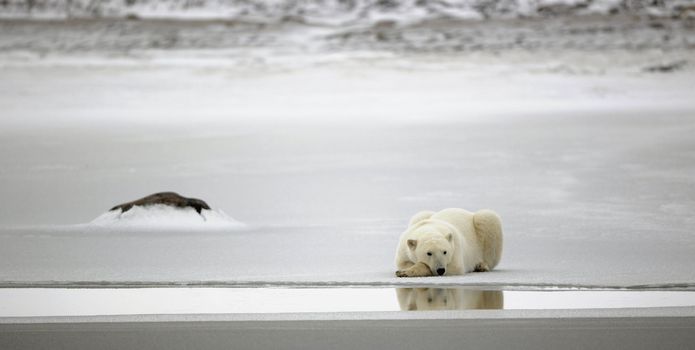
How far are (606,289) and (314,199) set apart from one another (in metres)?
3.37

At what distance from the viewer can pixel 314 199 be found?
7.13 m

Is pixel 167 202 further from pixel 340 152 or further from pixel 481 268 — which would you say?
pixel 340 152

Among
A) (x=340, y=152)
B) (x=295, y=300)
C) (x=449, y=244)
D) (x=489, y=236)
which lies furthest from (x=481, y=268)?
(x=340, y=152)

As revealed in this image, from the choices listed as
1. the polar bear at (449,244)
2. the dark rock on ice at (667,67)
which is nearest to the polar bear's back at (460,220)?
the polar bear at (449,244)

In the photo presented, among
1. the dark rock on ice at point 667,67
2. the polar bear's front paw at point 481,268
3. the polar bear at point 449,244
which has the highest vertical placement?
the dark rock on ice at point 667,67


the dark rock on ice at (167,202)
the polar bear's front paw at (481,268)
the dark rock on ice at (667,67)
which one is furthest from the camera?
the dark rock on ice at (667,67)

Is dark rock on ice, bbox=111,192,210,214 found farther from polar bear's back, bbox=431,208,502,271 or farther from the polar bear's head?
the polar bear's head

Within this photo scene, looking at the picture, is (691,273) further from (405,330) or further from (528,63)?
(528,63)

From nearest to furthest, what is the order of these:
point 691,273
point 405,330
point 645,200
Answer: point 405,330 < point 691,273 < point 645,200

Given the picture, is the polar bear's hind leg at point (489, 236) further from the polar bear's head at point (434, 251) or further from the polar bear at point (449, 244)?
the polar bear's head at point (434, 251)

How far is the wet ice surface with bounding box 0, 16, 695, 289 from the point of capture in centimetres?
483

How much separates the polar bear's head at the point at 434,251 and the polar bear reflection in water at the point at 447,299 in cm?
20

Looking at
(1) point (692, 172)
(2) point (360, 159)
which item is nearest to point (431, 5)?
(2) point (360, 159)

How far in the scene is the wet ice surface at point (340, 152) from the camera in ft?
15.9
